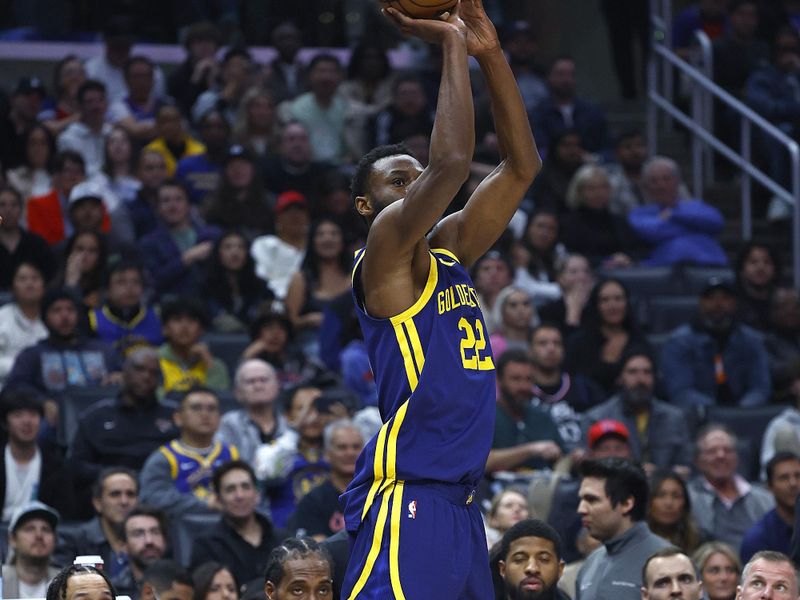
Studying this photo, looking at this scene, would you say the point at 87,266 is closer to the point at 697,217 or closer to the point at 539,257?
the point at 539,257

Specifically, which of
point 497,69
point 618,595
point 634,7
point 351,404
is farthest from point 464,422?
point 634,7

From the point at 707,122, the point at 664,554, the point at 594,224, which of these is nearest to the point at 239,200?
the point at 594,224

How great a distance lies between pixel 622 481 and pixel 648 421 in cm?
302

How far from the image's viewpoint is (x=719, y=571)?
26.0ft

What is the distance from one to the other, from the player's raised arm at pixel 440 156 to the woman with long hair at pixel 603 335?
21.2 feet

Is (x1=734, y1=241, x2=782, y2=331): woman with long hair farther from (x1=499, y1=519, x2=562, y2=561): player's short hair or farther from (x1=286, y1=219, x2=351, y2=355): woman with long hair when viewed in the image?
(x1=499, y1=519, x2=562, y2=561): player's short hair

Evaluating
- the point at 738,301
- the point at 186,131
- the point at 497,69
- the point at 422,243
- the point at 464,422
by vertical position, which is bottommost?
the point at 738,301

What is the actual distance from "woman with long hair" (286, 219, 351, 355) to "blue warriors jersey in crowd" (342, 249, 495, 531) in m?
6.36

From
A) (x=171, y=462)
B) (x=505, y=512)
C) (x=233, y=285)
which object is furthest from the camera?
(x=233, y=285)

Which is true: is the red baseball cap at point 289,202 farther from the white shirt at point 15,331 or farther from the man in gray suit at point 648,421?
the man in gray suit at point 648,421

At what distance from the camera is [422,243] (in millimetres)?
4793

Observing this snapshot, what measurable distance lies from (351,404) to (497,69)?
5.36 meters

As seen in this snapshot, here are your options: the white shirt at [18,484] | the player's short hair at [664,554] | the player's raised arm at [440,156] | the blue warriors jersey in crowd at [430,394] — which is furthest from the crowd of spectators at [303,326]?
the player's raised arm at [440,156]

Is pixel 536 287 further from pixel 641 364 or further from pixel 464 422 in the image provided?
pixel 464 422
